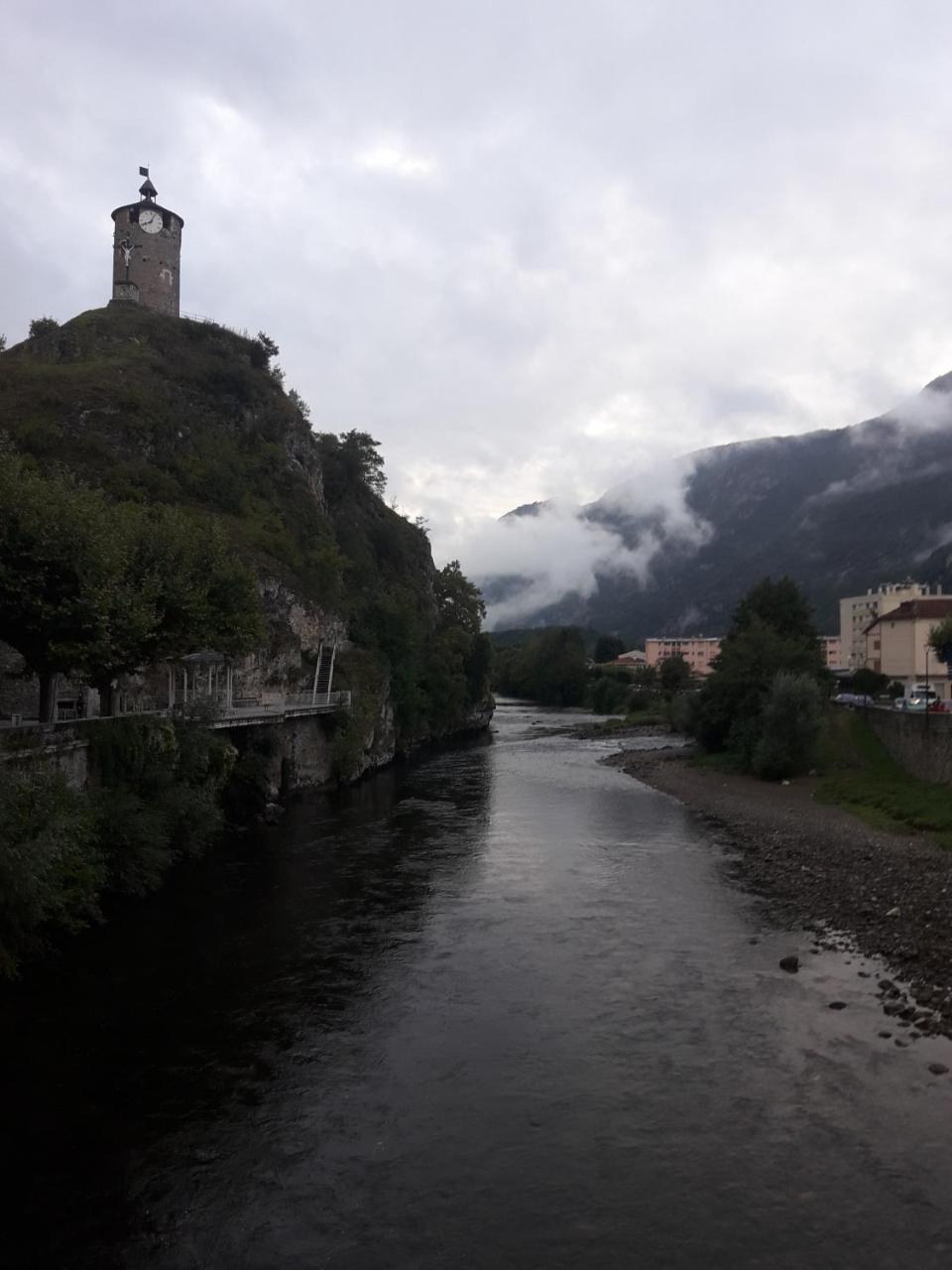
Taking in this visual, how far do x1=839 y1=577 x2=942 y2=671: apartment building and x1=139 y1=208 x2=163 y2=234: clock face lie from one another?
3498 inches

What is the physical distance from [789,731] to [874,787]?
822cm

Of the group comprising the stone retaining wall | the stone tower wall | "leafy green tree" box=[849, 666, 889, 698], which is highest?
the stone tower wall

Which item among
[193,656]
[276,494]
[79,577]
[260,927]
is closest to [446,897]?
[260,927]

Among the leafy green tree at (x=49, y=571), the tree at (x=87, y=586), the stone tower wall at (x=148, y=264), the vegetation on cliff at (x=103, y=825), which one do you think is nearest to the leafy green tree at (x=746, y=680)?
the vegetation on cliff at (x=103, y=825)

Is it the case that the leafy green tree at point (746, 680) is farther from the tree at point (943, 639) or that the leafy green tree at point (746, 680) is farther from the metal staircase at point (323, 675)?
the metal staircase at point (323, 675)

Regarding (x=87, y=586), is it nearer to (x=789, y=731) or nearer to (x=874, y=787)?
(x=874, y=787)

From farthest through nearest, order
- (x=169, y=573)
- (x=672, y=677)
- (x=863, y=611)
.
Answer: (x=863, y=611) → (x=672, y=677) → (x=169, y=573)

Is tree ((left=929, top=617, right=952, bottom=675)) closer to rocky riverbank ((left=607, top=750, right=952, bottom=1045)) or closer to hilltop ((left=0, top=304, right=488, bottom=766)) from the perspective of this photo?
rocky riverbank ((left=607, top=750, right=952, bottom=1045))

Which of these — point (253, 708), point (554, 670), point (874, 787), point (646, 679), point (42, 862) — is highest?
point (554, 670)

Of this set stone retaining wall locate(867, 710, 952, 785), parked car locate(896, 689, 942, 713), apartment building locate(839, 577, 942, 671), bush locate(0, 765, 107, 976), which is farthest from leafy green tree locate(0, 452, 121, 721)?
apartment building locate(839, 577, 942, 671)

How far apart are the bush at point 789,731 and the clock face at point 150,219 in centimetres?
7000

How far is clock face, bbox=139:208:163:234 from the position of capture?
264ft

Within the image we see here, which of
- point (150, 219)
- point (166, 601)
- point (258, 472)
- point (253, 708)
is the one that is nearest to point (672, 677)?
point (258, 472)

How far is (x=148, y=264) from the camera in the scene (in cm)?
8281
